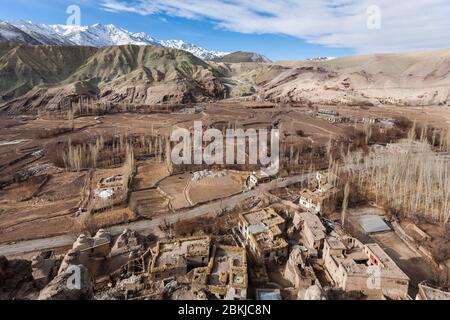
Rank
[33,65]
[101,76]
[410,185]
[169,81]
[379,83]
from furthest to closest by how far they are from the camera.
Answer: [101,76], [33,65], [169,81], [379,83], [410,185]

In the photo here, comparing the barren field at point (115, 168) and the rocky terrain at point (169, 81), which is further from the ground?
the rocky terrain at point (169, 81)

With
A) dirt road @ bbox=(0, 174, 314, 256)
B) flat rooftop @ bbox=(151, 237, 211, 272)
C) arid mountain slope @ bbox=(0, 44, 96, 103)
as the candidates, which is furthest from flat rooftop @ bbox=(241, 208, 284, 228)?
arid mountain slope @ bbox=(0, 44, 96, 103)

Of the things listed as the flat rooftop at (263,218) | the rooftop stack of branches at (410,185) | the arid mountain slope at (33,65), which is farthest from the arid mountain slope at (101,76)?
the flat rooftop at (263,218)

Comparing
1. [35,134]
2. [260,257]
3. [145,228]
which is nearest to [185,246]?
[260,257]

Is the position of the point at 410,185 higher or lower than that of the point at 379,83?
lower

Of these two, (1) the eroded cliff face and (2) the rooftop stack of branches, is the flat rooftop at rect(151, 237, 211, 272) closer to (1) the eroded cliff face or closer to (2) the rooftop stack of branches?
(1) the eroded cliff face

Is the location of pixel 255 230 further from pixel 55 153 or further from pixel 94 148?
pixel 55 153

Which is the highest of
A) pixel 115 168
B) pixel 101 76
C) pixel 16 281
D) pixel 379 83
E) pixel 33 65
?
pixel 33 65

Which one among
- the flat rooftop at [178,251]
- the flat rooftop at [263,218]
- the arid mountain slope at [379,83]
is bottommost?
the flat rooftop at [178,251]

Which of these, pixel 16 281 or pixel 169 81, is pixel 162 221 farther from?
pixel 169 81

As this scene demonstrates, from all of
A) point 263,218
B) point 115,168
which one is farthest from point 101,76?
point 263,218

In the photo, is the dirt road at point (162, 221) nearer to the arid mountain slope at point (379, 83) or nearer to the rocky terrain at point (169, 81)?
the rocky terrain at point (169, 81)
